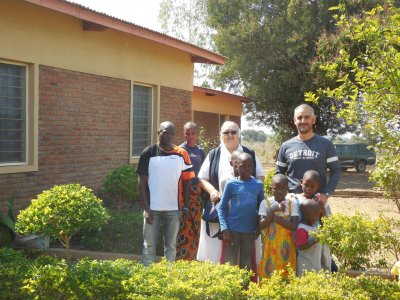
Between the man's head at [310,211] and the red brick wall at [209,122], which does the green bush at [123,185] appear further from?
the red brick wall at [209,122]

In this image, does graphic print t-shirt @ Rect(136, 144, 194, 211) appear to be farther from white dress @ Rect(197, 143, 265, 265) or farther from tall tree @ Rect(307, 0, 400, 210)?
tall tree @ Rect(307, 0, 400, 210)

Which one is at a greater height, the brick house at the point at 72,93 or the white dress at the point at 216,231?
the brick house at the point at 72,93

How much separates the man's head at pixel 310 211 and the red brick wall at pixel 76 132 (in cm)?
459

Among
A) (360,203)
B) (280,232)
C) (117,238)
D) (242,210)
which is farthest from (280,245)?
(360,203)

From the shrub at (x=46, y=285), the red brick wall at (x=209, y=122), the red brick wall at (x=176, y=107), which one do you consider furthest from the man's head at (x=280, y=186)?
the red brick wall at (x=209, y=122)

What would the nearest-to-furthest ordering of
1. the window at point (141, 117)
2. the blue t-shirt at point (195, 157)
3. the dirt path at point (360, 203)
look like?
the blue t-shirt at point (195, 157)
the window at point (141, 117)
the dirt path at point (360, 203)

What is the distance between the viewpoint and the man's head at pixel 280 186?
447cm

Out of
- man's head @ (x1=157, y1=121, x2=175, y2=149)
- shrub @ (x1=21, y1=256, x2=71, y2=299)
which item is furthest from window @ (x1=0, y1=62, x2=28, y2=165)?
shrub @ (x1=21, y1=256, x2=71, y2=299)

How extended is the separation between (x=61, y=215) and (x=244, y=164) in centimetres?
169

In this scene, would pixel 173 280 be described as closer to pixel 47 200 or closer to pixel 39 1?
pixel 47 200

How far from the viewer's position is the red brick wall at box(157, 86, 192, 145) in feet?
36.5

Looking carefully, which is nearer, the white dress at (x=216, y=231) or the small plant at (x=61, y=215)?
the small plant at (x=61, y=215)

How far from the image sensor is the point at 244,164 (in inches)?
170

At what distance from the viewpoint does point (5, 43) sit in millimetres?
6918
